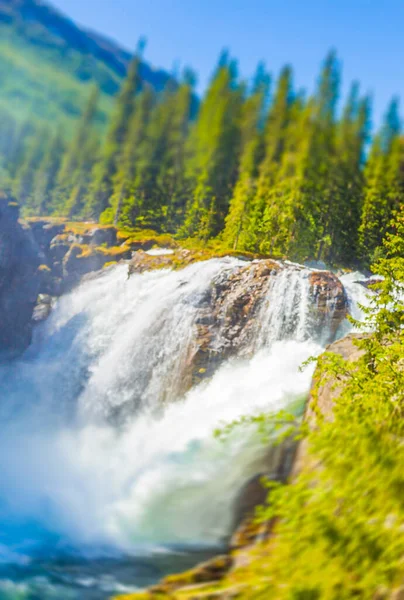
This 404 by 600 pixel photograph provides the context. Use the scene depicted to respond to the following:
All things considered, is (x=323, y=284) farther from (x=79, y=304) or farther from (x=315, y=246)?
(x=79, y=304)

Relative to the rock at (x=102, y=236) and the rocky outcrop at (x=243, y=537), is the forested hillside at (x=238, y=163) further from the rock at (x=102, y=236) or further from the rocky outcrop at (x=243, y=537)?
the rocky outcrop at (x=243, y=537)

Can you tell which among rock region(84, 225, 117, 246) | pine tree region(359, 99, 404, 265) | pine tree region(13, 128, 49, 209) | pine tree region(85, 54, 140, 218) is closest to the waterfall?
pine tree region(359, 99, 404, 265)

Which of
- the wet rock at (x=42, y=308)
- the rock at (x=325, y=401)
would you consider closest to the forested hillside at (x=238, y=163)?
the rock at (x=325, y=401)

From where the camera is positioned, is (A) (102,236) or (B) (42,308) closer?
(A) (102,236)

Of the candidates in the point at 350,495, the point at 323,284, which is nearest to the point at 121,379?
the point at 323,284

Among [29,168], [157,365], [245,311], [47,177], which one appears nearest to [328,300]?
[245,311]

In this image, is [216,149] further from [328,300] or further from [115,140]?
[328,300]

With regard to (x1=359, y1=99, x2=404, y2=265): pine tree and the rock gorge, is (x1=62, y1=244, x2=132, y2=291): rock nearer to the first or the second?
the rock gorge
